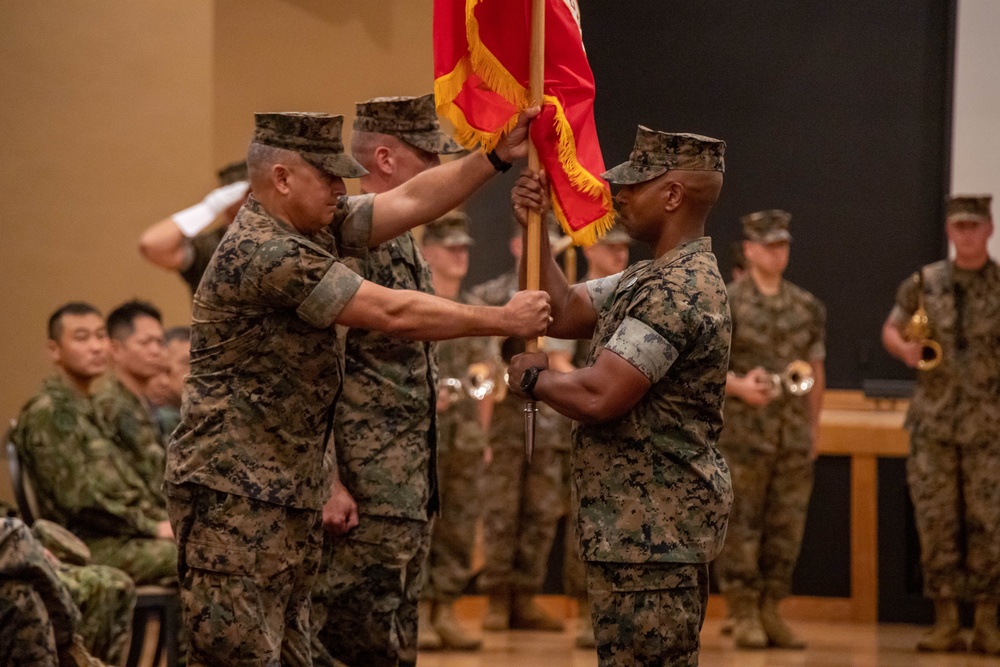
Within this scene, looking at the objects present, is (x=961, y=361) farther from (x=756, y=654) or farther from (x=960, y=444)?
(x=756, y=654)

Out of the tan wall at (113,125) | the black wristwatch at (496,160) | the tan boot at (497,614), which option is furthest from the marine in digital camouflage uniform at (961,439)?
the black wristwatch at (496,160)

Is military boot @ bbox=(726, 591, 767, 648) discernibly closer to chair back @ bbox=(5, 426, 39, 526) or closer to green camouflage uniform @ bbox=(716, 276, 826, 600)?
green camouflage uniform @ bbox=(716, 276, 826, 600)

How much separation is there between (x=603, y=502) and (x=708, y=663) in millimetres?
3185

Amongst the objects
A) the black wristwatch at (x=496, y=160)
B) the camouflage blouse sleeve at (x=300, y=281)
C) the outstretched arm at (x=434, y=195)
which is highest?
the black wristwatch at (x=496, y=160)

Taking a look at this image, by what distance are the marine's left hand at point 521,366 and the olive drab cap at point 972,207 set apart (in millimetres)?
4130

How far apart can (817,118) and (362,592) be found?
231 inches

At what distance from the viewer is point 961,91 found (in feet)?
28.1

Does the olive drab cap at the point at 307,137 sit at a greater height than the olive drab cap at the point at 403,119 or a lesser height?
lesser

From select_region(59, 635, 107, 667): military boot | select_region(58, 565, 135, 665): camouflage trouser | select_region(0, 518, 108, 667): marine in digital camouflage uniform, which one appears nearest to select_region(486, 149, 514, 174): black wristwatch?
select_region(0, 518, 108, 667): marine in digital camouflage uniform

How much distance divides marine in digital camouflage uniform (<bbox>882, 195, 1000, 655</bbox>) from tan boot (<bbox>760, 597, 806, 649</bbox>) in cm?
60

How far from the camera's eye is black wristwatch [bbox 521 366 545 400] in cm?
348

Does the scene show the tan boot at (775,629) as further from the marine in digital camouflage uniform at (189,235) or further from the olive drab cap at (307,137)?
the olive drab cap at (307,137)

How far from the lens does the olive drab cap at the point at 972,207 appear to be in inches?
276

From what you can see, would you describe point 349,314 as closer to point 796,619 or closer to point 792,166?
point 796,619
